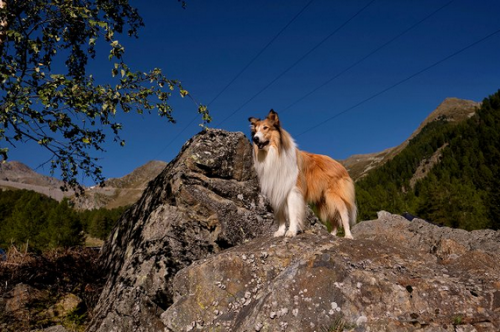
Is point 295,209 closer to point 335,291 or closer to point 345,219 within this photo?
point 345,219

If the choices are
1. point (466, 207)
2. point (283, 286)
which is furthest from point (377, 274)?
point (466, 207)

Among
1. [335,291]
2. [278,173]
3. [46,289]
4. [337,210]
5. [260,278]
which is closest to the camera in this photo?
[335,291]

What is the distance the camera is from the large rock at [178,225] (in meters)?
6.60

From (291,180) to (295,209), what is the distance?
660 millimetres

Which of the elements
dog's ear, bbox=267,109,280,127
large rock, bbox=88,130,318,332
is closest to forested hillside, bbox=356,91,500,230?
large rock, bbox=88,130,318,332

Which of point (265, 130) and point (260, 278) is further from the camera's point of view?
point (265, 130)

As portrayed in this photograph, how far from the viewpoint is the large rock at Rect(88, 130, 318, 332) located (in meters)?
6.60

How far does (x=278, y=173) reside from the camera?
7438mm

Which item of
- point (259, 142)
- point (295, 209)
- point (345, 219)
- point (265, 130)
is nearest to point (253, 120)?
point (265, 130)

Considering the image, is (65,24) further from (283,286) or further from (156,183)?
(283,286)

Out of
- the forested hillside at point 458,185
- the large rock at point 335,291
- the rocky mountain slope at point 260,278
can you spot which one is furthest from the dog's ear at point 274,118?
the forested hillside at point 458,185

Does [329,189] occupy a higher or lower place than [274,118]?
lower

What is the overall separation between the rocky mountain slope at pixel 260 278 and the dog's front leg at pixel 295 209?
30.9 inches

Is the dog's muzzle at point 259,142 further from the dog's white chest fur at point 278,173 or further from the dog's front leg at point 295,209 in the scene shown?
the dog's front leg at point 295,209
